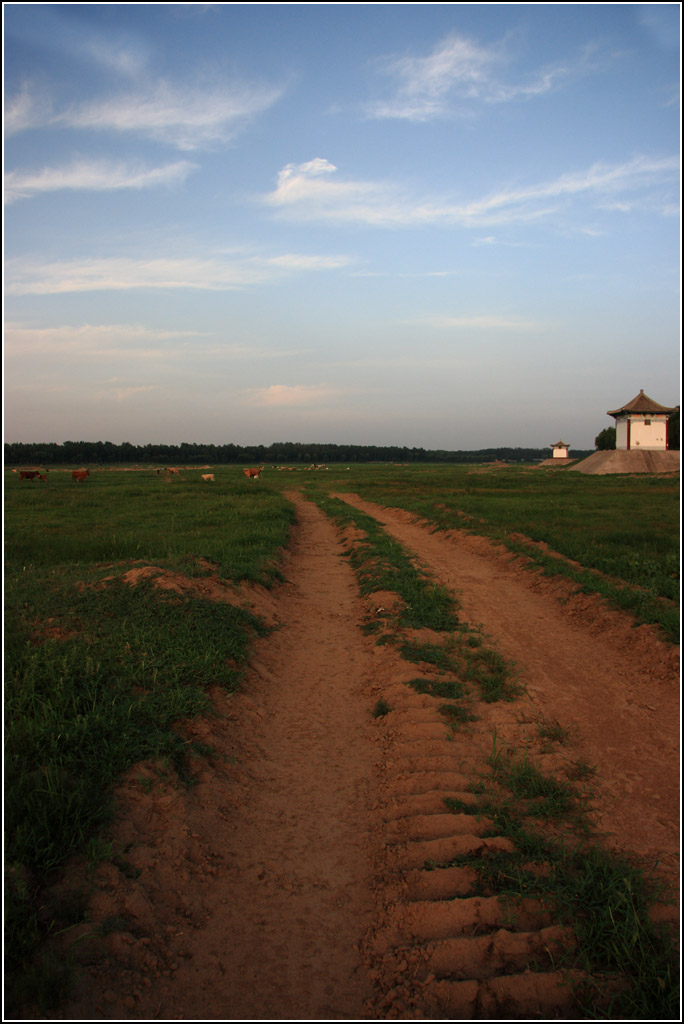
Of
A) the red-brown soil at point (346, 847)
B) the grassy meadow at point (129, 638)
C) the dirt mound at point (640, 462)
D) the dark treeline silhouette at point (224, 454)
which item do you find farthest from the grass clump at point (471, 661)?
the dark treeline silhouette at point (224, 454)

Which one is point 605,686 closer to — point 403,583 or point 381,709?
point 381,709

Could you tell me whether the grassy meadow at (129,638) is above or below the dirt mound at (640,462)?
below

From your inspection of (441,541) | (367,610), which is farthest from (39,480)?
(367,610)

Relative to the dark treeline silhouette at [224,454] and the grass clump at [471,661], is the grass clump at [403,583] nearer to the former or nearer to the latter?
the grass clump at [471,661]

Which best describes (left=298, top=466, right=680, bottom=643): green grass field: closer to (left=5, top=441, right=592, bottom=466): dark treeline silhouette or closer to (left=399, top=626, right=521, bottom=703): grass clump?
(left=399, top=626, right=521, bottom=703): grass clump

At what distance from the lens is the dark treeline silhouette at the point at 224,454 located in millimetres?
89250

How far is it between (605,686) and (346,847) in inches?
153

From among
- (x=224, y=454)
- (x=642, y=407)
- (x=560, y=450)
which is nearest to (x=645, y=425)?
(x=642, y=407)

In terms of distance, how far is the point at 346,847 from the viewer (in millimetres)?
3645

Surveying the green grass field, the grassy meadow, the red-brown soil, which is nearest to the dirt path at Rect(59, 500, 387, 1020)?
the red-brown soil

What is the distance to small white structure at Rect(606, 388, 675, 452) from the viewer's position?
4866cm

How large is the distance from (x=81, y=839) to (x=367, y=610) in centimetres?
609

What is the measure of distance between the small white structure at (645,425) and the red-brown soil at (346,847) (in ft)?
162

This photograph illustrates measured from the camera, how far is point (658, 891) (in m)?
3.12
